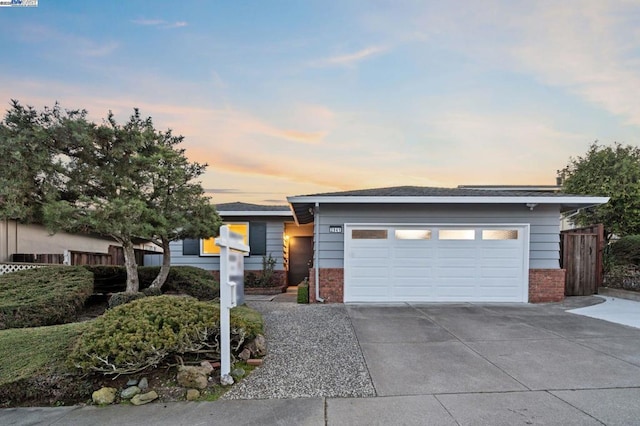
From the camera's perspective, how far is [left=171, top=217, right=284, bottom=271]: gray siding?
12.3 meters

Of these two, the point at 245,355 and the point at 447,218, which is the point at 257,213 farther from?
the point at 245,355

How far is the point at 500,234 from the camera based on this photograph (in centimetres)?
884

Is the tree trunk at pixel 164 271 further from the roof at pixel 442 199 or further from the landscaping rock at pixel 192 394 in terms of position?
the landscaping rock at pixel 192 394

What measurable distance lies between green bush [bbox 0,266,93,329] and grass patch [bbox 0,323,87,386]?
1.06m

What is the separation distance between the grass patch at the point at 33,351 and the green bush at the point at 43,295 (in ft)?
3.49

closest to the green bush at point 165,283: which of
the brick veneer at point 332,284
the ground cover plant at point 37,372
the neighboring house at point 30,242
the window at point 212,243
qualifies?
the neighboring house at point 30,242

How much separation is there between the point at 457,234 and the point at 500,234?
1137 millimetres

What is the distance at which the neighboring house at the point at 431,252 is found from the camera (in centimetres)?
873

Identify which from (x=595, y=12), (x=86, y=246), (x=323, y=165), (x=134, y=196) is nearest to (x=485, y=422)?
(x=134, y=196)

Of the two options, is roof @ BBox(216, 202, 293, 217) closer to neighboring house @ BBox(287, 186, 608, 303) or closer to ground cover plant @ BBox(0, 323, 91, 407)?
neighboring house @ BBox(287, 186, 608, 303)

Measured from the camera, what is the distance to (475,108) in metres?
9.91

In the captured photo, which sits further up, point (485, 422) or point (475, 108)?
point (475, 108)

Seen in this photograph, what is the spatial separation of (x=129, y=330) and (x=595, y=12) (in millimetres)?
11233

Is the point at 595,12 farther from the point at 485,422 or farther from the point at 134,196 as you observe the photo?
the point at 134,196
